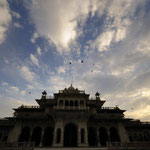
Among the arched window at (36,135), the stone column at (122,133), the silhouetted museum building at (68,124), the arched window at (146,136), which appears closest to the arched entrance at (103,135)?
the silhouetted museum building at (68,124)

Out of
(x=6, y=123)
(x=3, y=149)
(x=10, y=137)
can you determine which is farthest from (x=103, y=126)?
(x=6, y=123)

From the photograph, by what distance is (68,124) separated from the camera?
86.2ft

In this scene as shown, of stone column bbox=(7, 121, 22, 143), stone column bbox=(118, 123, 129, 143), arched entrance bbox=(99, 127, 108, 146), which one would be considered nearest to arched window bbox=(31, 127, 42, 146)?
stone column bbox=(7, 121, 22, 143)

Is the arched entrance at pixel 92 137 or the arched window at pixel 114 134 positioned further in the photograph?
the arched window at pixel 114 134

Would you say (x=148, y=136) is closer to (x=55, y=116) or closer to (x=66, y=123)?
(x=66, y=123)

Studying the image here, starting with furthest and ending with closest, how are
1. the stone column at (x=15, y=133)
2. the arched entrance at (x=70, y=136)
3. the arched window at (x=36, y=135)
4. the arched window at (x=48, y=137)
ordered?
the arched window at (x=36, y=135) < the arched window at (x=48, y=137) < the stone column at (x=15, y=133) < the arched entrance at (x=70, y=136)

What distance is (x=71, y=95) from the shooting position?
31.0 metres

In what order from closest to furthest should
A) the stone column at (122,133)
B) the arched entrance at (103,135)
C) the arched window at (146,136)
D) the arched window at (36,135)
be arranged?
the stone column at (122,133) < the arched window at (36,135) < the arched entrance at (103,135) < the arched window at (146,136)

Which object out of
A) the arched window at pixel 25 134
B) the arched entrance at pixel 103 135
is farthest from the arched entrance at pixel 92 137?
the arched window at pixel 25 134

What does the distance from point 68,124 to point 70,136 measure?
383 centimetres

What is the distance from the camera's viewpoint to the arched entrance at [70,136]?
87.6 feet

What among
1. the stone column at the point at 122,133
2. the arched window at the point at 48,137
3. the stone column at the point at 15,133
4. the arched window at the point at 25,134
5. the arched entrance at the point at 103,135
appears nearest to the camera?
the stone column at the point at 15,133

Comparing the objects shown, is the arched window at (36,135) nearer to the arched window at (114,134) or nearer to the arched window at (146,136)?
the arched window at (114,134)

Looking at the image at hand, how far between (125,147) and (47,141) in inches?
798
